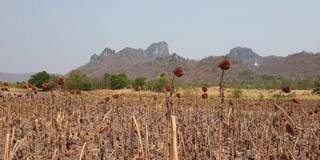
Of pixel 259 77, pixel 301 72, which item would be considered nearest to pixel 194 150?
pixel 259 77

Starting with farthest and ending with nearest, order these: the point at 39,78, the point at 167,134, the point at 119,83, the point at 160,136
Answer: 1. the point at 119,83
2. the point at 39,78
3. the point at 160,136
4. the point at 167,134

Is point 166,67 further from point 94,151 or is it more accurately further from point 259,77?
point 94,151

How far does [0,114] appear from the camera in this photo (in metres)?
12.9

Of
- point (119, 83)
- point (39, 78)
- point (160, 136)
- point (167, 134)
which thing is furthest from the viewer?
point (119, 83)

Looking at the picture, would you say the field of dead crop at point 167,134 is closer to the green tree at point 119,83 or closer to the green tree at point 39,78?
the green tree at point 39,78

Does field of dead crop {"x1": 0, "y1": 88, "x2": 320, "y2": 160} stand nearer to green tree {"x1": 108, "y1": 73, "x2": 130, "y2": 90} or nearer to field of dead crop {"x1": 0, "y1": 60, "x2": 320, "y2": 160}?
field of dead crop {"x1": 0, "y1": 60, "x2": 320, "y2": 160}

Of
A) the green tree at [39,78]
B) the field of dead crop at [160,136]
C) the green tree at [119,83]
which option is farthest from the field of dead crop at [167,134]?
the green tree at [119,83]

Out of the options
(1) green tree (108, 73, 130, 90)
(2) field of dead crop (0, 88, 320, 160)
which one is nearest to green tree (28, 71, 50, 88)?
(1) green tree (108, 73, 130, 90)

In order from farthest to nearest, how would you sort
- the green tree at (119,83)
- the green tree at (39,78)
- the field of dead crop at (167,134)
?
the green tree at (119,83)
the green tree at (39,78)
the field of dead crop at (167,134)

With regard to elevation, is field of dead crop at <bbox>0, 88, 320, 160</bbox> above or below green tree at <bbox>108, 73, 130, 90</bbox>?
below

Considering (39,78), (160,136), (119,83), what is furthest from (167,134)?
(119,83)

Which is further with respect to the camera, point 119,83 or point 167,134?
point 119,83

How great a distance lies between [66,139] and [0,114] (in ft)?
22.9

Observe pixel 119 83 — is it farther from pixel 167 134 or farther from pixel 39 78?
pixel 167 134
